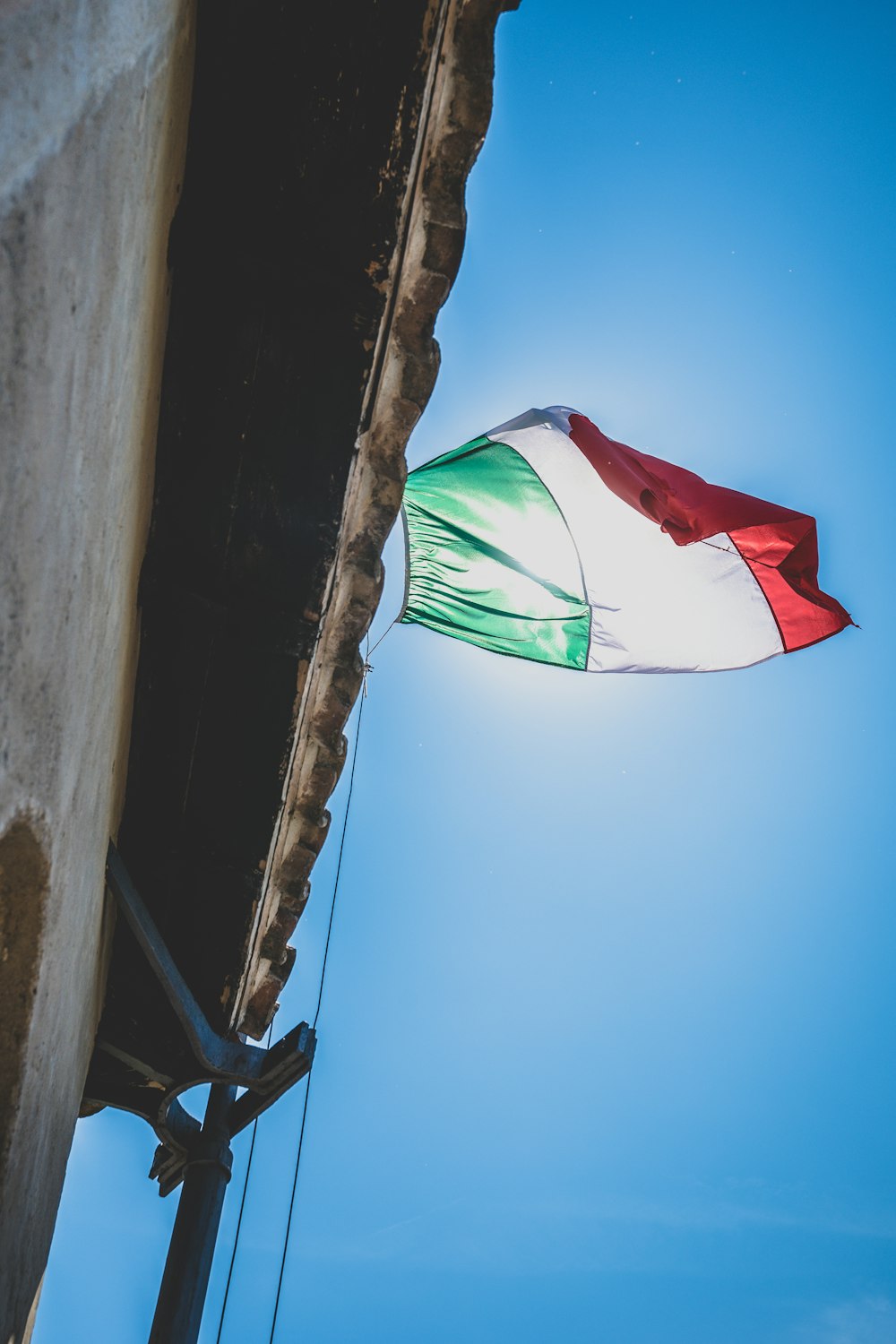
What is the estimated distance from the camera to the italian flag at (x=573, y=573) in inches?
272


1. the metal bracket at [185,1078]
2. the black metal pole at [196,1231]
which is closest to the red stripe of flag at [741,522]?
the metal bracket at [185,1078]

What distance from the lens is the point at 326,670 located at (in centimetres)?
357

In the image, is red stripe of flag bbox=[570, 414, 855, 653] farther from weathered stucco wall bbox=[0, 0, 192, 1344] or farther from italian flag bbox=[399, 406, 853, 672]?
weathered stucco wall bbox=[0, 0, 192, 1344]

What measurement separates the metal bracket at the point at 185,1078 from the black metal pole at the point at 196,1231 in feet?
0.23

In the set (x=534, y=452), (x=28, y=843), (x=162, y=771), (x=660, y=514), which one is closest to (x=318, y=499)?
(x=162, y=771)

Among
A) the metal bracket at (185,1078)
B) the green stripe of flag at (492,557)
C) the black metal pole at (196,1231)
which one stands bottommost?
the black metal pole at (196,1231)

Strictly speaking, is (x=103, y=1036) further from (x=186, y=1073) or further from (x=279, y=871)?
(x=279, y=871)

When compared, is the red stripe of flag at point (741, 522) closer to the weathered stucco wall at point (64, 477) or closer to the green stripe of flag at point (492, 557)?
the green stripe of flag at point (492, 557)

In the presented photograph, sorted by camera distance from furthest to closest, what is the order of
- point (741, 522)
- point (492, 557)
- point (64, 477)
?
1. point (492, 557)
2. point (741, 522)
3. point (64, 477)

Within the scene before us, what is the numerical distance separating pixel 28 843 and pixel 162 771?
5.44 ft

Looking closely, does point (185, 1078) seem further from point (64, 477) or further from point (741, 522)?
point (741, 522)

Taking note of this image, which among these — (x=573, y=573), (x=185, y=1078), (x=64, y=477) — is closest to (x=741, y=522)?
(x=573, y=573)

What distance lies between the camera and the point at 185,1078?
4.07m

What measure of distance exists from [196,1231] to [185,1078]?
67 cm
